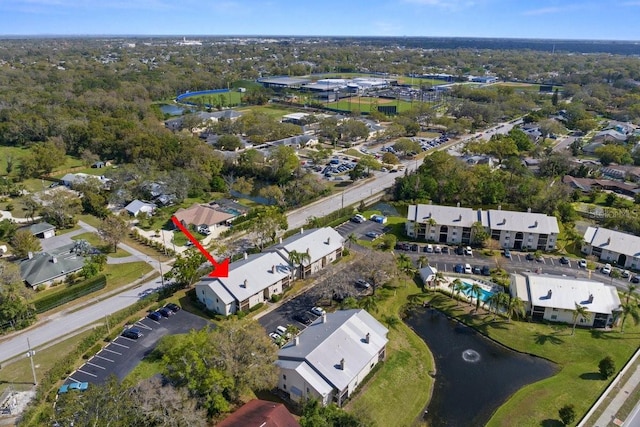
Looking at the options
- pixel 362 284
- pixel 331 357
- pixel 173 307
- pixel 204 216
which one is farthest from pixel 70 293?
pixel 362 284

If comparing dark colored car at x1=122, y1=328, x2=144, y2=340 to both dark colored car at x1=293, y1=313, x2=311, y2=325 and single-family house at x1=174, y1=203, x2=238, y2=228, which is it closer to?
dark colored car at x1=293, y1=313, x2=311, y2=325

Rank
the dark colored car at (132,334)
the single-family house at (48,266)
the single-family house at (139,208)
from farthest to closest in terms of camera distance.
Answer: the single-family house at (139,208), the single-family house at (48,266), the dark colored car at (132,334)

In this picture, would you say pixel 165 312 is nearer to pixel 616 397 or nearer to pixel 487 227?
pixel 616 397

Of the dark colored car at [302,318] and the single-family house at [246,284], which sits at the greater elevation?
the single-family house at [246,284]

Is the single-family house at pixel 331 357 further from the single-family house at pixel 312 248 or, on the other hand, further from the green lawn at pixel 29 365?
the green lawn at pixel 29 365

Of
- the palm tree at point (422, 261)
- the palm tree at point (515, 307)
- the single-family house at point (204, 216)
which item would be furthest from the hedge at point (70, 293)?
the palm tree at point (515, 307)

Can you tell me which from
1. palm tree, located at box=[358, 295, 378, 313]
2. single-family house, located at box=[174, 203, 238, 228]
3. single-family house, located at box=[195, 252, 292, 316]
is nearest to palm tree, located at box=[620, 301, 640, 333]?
palm tree, located at box=[358, 295, 378, 313]

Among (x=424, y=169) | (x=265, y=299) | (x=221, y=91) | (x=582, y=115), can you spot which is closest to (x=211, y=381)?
(x=265, y=299)

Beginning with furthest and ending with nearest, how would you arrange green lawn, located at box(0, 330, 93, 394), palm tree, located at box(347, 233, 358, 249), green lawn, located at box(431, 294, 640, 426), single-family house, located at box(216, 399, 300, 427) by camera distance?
palm tree, located at box(347, 233, 358, 249)
green lawn, located at box(0, 330, 93, 394)
green lawn, located at box(431, 294, 640, 426)
single-family house, located at box(216, 399, 300, 427)

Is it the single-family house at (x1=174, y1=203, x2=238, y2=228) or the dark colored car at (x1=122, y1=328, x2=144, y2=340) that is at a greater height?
the single-family house at (x1=174, y1=203, x2=238, y2=228)
